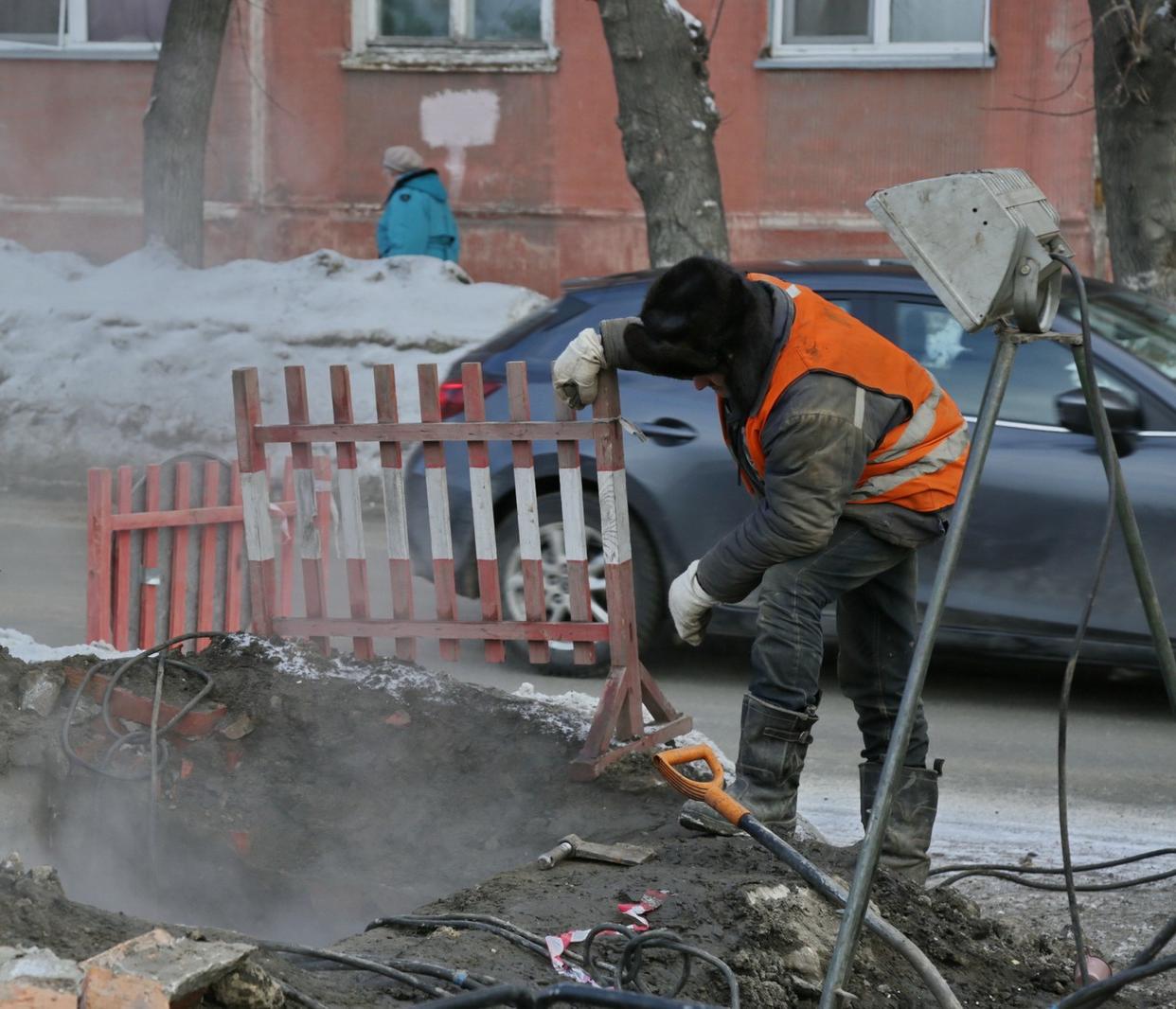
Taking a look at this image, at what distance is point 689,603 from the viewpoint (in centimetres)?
451

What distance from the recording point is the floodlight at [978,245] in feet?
10.1

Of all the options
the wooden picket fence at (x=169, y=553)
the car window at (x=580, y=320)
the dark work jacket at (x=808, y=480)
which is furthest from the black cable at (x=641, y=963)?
the car window at (x=580, y=320)

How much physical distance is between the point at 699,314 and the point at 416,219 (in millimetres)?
9791

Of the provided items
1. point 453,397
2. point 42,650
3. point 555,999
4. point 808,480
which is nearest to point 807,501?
point 808,480

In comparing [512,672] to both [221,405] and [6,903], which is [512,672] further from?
[221,405]

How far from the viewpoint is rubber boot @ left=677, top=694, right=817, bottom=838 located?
14.6 ft

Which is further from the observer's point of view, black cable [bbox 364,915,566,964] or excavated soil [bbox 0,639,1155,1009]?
excavated soil [bbox 0,639,1155,1009]

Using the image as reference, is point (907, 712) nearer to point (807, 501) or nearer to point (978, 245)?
point (978, 245)

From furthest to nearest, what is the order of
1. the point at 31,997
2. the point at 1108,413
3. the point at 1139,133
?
the point at 1139,133, the point at 1108,413, the point at 31,997

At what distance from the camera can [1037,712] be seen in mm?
7176

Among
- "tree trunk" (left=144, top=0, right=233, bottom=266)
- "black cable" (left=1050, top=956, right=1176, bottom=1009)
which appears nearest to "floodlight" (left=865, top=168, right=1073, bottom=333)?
"black cable" (left=1050, top=956, right=1176, bottom=1009)

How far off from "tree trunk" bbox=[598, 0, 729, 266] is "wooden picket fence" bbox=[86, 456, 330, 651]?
4.69m

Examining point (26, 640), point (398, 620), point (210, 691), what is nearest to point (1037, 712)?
point (398, 620)

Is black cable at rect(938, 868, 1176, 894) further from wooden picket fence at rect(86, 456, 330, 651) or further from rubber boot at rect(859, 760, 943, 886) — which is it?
wooden picket fence at rect(86, 456, 330, 651)
